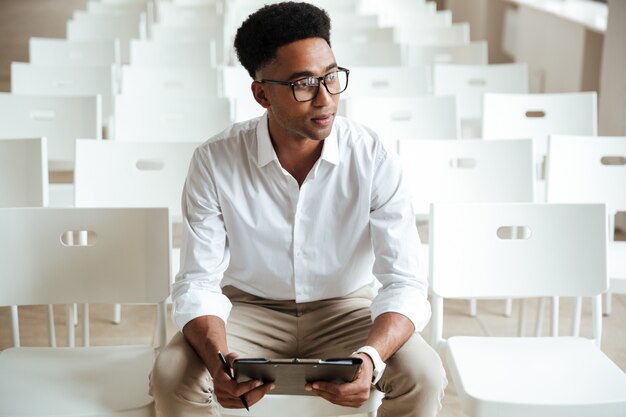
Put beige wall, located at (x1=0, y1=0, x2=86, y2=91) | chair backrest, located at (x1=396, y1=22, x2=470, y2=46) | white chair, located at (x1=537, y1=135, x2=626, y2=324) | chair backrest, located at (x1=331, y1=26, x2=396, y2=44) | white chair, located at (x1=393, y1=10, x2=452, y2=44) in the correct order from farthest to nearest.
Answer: beige wall, located at (x1=0, y1=0, x2=86, y2=91), white chair, located at (x1=393, y1=10, x2=452, y2=44), chair backrest, located at (x1=396, y1=22, x2=470, y2=46), chair backrest, located at (x1=331, y1=26, x2=396, y2=44), white chair, located at (x1=537, y1=135, x2=626, y2=324)

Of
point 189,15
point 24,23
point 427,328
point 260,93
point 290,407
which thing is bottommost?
point 427,328

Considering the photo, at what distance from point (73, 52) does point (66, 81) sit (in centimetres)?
79

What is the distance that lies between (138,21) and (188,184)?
14.7ft

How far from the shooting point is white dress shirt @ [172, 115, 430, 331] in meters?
2.06

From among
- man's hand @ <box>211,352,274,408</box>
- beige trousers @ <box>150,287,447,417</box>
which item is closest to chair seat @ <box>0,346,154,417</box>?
beige trousers @ <box>150,287,447,417</box>

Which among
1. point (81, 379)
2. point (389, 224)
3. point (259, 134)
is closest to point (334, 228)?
point (389, 224)

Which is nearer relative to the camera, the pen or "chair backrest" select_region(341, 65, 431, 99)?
the pen

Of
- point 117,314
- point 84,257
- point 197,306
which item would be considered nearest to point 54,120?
point 117,314

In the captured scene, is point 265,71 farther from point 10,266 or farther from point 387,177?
point 10,266

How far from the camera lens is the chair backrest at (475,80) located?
4.71 meters

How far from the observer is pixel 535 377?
6.81 ft

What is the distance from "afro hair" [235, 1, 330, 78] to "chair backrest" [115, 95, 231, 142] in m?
1.69

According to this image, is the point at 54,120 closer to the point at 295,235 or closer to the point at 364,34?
the point at 295,235

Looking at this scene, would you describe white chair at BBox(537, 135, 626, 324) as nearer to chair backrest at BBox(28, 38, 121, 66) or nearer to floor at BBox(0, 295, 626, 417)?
floor at BBox(0, 295, 626, 417)
